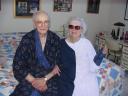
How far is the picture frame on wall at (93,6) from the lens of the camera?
5.22m

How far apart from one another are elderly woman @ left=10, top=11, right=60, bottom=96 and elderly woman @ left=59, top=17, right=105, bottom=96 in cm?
11

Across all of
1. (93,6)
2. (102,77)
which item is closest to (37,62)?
(102,77)

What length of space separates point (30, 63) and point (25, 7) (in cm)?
271

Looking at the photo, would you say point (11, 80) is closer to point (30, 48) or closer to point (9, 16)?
point (30, 48)

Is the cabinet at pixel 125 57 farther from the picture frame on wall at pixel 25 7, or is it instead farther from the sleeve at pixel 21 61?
the sleeve at pixel 21 61

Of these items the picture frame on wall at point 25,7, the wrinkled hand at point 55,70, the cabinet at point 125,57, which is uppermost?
the picture frame on wall at point 25,7

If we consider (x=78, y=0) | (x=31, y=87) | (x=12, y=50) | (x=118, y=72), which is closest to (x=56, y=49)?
(x=31, y=87)

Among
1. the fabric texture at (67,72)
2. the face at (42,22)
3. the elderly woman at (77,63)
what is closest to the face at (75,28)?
the elderly woman at (77,63)

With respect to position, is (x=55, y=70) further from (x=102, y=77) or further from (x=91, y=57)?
(x=102, y=77)

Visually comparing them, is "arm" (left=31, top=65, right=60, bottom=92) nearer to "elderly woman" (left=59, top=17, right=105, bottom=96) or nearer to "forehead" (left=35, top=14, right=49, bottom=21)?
"elderly woman" (left=59, top=17, right=105, bottom=96)

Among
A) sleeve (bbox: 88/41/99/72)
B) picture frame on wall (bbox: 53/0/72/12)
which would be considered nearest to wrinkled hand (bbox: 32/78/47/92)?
sleeve (bbox: 88/41/99/72)

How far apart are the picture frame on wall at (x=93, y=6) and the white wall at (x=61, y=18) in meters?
0.09

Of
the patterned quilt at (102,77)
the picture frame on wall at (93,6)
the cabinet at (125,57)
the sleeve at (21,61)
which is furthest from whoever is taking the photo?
the picture frame on wall at (93,6)

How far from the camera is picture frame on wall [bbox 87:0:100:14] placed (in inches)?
205
